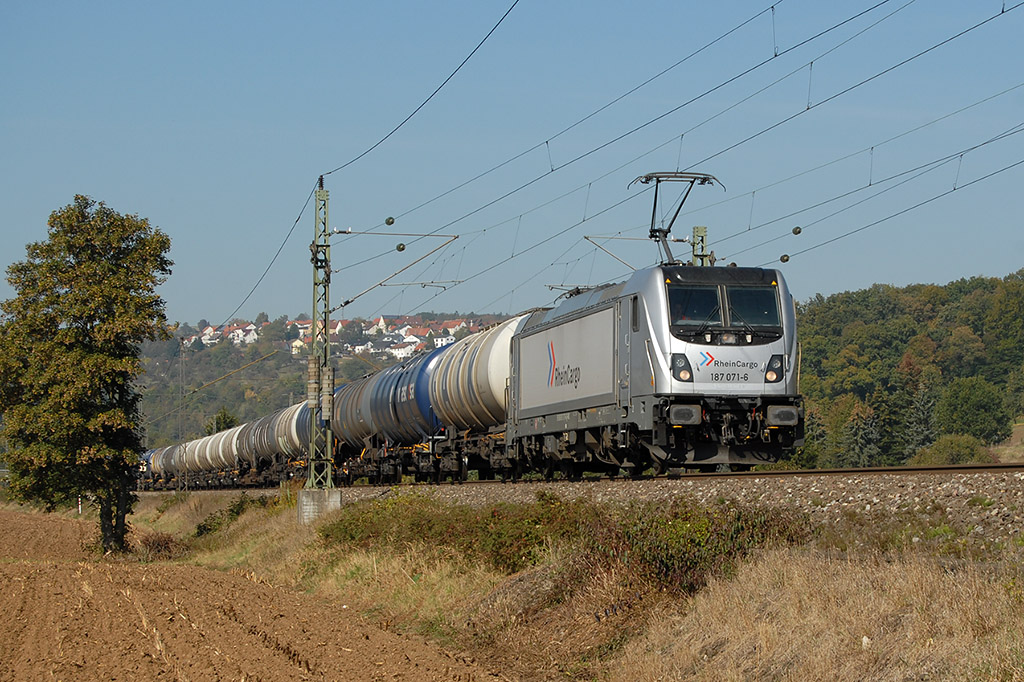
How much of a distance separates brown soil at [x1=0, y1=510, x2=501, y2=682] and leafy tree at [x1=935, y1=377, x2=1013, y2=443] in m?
103

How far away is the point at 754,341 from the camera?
65.2ft

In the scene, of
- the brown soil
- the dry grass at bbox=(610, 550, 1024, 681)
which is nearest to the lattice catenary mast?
the brown soil

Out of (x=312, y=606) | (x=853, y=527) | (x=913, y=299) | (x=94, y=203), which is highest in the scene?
(x=913, y=299)

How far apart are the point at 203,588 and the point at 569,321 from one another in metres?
8.73

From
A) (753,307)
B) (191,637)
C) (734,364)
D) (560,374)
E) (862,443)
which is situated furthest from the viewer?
(862,443)

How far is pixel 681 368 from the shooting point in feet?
63.9

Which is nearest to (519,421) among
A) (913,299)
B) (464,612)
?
(464,612)

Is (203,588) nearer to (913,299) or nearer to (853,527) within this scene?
(853,527)

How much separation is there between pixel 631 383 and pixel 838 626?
1186cm

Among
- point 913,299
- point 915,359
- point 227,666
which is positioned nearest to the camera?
point 227,666

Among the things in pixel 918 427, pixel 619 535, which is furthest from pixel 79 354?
pixel 918 427

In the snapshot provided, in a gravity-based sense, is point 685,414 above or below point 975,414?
below

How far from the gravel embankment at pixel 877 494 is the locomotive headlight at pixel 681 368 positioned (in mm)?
1637

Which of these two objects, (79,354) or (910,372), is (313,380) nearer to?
(79,354)
